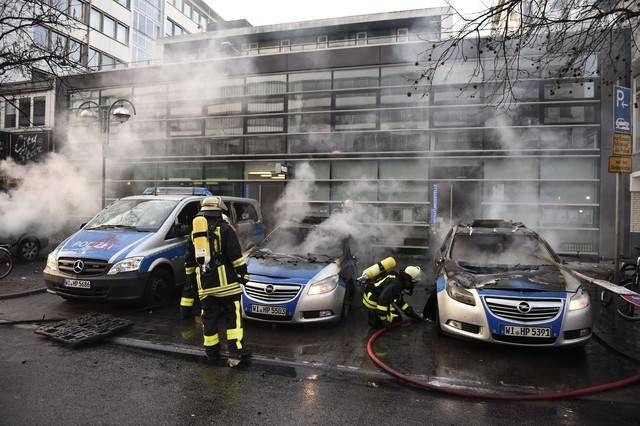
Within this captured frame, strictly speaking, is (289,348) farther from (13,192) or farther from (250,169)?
(250,169)

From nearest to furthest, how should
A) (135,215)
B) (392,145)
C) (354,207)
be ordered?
1. (135,215)
2. (354,207)
3. (392,145)

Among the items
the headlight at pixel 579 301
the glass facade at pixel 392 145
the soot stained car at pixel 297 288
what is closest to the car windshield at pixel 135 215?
the soot stained car at pixel 297 288

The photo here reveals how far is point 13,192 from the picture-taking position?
9.96 metres

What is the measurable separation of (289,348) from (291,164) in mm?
10383

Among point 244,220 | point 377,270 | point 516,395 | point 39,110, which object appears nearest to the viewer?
point 516,395

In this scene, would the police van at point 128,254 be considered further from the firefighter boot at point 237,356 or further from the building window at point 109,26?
the building window at point 109,26

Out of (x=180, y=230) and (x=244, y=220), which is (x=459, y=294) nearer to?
(x=180, y=230)

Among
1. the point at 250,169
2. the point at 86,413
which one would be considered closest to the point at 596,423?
the point at 86,413

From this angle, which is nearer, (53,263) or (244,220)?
(53,263)

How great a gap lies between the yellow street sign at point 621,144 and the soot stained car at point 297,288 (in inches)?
157

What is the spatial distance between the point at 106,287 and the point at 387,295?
3781 mm

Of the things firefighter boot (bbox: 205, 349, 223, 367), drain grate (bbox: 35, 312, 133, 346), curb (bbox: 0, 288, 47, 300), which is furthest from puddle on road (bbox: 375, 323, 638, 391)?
curb (bbox: 0, 288, 47, 300)

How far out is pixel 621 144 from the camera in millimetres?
5734

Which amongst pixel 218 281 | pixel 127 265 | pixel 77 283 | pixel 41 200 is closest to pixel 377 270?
pixel 218 281
